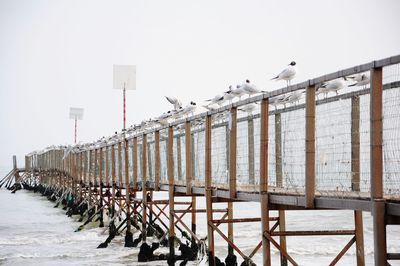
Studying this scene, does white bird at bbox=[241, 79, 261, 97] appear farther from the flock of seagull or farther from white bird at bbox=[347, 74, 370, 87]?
white bird at bbox=[347, 74, 370, 87]

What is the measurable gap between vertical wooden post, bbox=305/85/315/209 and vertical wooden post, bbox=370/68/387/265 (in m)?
1.25

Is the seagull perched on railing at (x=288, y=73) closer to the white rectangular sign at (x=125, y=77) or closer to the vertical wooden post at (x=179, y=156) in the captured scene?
the vertical wooden post at (x=179, y=156)

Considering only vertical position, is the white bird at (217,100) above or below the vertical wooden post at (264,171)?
above

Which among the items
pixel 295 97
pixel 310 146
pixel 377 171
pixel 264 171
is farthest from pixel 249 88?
pixel 377 171

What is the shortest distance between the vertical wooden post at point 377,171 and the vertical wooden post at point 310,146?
125 centimetres

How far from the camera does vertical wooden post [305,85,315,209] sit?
7070 millimetres

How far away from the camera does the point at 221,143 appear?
1101 centimetres

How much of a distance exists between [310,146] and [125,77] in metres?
13.1

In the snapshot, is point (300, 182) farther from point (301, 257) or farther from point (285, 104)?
point (301, 257)

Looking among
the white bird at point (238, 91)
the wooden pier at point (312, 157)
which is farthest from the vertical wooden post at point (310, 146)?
the white bird at point (238, 91)

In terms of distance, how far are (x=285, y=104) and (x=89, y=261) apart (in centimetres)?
→ 890

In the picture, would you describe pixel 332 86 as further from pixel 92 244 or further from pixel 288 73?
pixel 92 244

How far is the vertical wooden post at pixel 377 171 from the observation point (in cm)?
573

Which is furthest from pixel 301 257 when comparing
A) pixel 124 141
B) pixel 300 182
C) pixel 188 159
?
pixel 300 182
